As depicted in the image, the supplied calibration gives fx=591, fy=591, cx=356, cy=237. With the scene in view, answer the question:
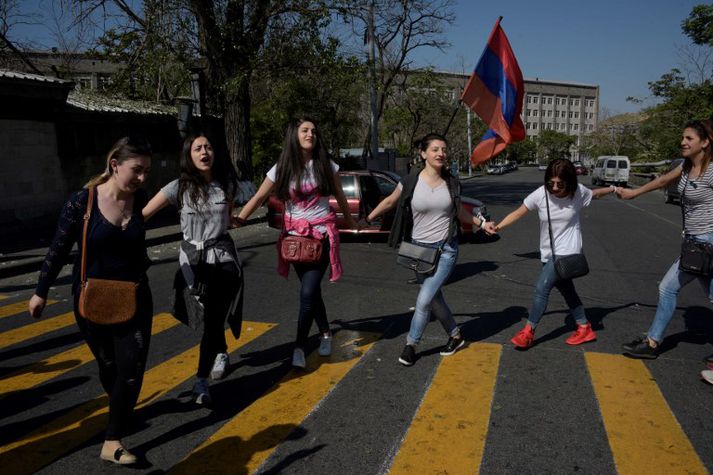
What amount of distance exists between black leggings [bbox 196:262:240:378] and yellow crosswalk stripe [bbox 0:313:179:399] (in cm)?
144

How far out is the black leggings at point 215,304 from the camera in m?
3.93

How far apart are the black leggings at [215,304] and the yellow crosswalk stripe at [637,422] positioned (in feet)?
→ 8.28

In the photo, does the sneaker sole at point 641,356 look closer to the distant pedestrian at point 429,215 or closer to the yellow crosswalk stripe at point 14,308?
the distant pedestrian at point 429,215

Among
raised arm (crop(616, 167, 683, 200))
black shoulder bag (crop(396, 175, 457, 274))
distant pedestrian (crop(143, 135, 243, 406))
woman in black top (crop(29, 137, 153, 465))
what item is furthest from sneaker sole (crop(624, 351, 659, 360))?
woman in black top (crop(29, 137, 153, 465))

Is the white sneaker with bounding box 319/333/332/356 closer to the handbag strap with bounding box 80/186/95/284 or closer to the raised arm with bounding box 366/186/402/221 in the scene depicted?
the raised arm with bounding box 366/186/402/221

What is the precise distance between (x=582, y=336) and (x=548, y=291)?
0.62 meters

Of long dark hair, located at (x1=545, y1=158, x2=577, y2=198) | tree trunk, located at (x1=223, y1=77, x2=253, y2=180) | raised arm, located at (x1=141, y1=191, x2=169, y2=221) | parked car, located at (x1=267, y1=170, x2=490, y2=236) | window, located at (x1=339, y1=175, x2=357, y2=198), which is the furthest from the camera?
tree trunk, located at (x1=223, y1=77, x2=253, y2=180)

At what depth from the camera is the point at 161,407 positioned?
3.91 metres

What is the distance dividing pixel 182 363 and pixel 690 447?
3609mm

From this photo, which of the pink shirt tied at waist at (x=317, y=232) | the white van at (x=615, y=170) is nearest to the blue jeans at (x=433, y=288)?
the pink shirt tied at waist at (x=317, y=232)

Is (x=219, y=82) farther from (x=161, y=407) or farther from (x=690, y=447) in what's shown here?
(x=690, y=447)

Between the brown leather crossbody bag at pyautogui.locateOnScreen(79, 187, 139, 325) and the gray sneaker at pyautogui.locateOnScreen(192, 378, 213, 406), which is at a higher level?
the brown leather crossbody bag at pyautogui.locateOnScreen(79, 187, 139, 325)

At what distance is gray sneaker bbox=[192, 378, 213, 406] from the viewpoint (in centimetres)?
392

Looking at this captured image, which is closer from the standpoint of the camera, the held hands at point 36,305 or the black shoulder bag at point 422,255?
the held hands at point 36,305
